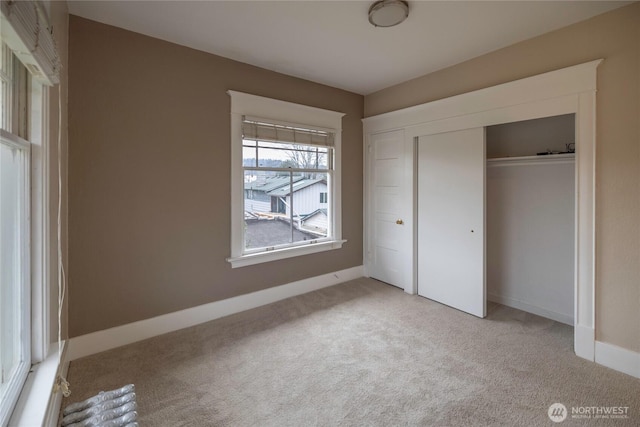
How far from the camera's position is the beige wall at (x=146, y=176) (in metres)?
2.35

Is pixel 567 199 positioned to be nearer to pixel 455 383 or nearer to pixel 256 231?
pixel 455 383

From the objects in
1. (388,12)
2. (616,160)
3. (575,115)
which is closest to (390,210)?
(575,115)

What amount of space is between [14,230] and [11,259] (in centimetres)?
14

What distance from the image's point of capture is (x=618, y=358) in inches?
86.8

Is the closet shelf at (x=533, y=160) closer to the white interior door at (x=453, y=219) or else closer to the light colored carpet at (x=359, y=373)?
the white interior door at (x=453, y=219)

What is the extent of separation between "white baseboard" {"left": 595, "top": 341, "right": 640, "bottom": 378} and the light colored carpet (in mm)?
67

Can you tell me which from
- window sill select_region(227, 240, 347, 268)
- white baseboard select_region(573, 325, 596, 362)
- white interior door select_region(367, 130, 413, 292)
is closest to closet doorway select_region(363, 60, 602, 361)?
white baseboard select_region(573, 325, 596, 362)

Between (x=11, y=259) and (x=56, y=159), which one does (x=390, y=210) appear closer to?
(x=56, y=159)

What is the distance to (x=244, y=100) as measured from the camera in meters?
3.10

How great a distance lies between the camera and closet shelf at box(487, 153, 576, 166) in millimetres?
2805

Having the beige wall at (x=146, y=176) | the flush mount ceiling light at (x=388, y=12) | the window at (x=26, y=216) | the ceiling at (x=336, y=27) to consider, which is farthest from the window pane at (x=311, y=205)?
the window at (x=26, y=216)

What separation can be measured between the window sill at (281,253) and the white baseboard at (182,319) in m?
0.35

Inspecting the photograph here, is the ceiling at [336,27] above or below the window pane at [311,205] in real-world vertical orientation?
above

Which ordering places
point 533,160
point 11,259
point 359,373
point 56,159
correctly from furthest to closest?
point 533,160
point 359,373
point 56,159
point 11,259
